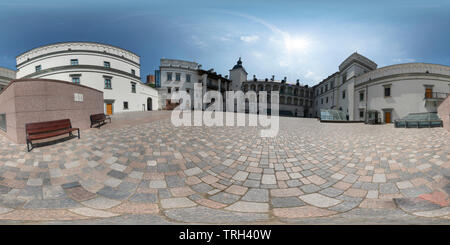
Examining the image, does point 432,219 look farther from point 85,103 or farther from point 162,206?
point 85,103

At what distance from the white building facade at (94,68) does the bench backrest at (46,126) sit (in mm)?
16546

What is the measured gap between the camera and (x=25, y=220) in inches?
77.6

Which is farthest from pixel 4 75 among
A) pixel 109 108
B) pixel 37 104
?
pixel 37 104

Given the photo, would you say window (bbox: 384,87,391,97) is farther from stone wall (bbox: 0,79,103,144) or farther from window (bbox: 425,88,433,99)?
stone wall (bbox: 0,79,103,144)

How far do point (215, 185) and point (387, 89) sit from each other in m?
25.4

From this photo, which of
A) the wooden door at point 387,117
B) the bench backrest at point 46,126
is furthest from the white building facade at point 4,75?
the wooden door at point 387,117

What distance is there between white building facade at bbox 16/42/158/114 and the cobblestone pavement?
17346mm

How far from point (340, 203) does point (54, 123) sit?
707 centimetres

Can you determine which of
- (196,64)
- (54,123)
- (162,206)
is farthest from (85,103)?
(196,64)

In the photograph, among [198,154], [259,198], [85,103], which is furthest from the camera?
[85,103]

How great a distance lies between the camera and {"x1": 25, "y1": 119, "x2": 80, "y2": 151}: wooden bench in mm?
3674

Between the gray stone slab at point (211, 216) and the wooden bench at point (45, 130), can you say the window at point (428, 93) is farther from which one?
the wooden bench at point (45, 130)

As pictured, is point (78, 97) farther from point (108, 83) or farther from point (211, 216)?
point (108, 83)

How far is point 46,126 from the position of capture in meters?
4.11
